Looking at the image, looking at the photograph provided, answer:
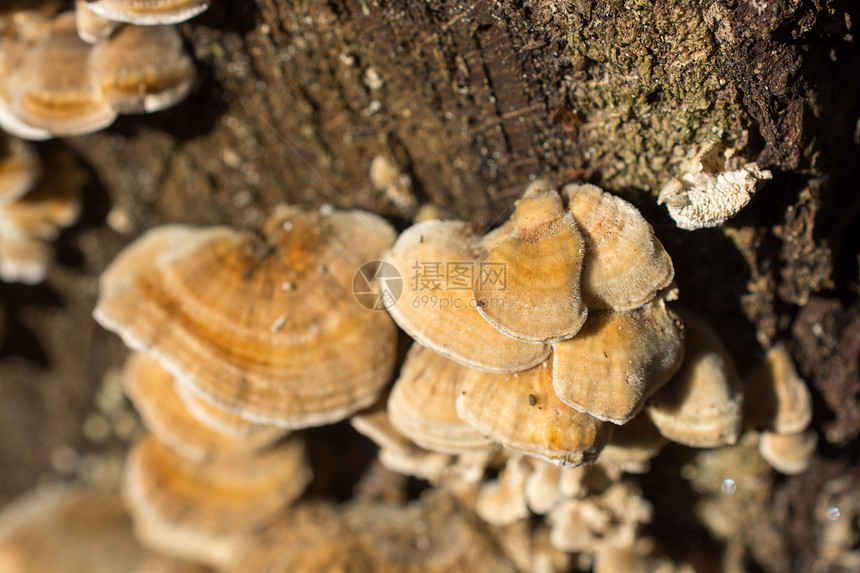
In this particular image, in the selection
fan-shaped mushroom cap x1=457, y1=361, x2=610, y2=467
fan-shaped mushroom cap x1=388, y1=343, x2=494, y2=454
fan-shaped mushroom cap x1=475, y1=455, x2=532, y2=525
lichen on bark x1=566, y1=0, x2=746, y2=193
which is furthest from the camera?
fan-shaped mushroom cap x1=475, y1=455, x2=532, y2=525

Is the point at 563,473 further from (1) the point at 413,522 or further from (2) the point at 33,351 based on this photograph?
(2) the point at 33,351

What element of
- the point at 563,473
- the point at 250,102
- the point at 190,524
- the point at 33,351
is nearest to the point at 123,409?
the point at 33,351

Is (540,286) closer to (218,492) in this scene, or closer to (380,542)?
(380,542)

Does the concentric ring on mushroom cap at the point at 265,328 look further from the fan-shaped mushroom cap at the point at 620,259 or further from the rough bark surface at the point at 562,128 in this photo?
the fan-shaped mushroom cap at the point at 620,259

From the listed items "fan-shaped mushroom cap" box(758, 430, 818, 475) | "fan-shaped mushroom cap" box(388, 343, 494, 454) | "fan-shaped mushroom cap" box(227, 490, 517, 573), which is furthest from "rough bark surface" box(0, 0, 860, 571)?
"fan-shaped mushroom cap" box(227, 490, 517, 573)

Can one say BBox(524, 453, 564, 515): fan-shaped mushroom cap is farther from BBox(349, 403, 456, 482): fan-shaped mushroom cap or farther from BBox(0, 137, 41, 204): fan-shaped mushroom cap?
BBox(0, 137, 41, 204): fan-shaped mushroom cap

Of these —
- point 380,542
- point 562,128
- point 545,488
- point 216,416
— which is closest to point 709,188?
point 562,128
